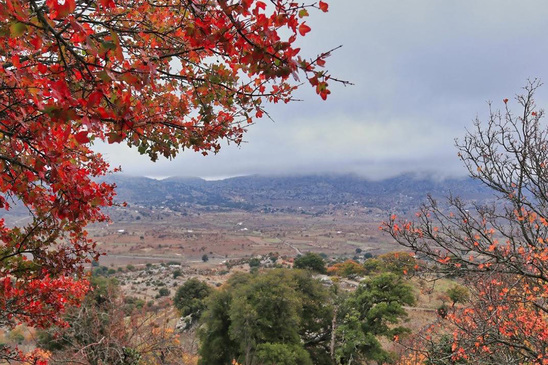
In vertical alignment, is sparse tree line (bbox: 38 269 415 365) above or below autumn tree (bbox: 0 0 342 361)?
below

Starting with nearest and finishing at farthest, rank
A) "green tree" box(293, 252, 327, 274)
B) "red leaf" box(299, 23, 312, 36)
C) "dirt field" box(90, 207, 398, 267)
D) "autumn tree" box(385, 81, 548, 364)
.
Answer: "red leaf" box(299, 23, 312, 36)
"autumn tree" box(385, 81, 548, 364)
"green tree" box(293, 252, 327, 274)
"dirt field" box(90, 207, 398, 267)

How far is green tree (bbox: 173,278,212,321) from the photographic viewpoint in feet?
96.7

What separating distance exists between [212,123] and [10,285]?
3.92 m

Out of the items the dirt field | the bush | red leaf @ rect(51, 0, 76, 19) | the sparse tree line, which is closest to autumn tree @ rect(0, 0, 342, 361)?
red leaf @ rect(51, 0, 76, 19)

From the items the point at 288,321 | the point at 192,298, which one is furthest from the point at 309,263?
the point at 288,321

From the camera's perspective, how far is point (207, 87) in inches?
131

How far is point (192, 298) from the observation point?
1209 inches

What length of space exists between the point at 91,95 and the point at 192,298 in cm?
3216

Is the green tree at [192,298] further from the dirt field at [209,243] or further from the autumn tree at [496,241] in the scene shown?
the dirt field at [209,243]

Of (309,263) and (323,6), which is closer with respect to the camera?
(323,6)

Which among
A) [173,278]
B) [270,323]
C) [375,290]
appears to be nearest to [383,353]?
[375,290]

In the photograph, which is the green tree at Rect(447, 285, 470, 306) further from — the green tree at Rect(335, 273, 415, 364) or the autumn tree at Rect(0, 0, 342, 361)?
the autumn tree at Rect(0, 0, 342, 361)

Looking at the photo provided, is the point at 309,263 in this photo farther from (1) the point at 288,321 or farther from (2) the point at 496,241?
(2) the point at 496,241

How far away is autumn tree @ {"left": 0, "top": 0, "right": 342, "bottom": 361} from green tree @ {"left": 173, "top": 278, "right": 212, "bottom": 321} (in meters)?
26.4
